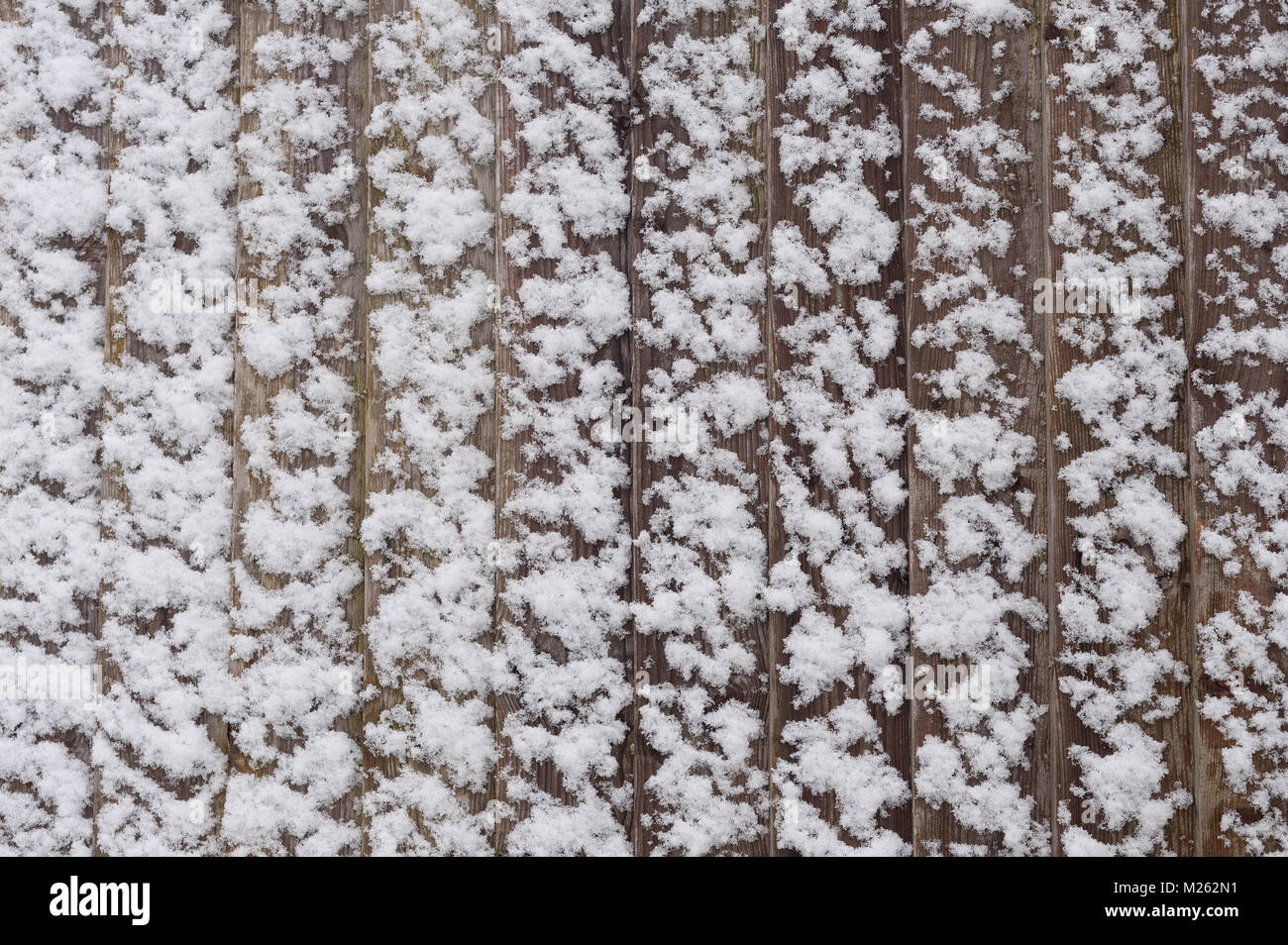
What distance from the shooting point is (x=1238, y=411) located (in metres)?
1.11

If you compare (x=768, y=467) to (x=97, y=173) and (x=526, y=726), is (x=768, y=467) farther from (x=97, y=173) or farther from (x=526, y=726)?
(x=97, y=173)

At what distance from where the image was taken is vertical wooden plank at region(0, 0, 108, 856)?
3.82ft

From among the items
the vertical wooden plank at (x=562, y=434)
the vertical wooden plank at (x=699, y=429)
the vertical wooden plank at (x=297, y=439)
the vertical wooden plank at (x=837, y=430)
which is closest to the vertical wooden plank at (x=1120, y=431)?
the vertical wooden plank at (x=837, y=430)

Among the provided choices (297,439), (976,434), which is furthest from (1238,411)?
(297,439)

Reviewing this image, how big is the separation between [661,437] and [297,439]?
56 cm

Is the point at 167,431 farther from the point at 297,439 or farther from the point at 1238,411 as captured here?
the point at 1238,411

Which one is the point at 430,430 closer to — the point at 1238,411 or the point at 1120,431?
the point at 1120,431

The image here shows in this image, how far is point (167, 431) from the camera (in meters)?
1.18

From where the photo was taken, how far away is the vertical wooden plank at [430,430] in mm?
1136

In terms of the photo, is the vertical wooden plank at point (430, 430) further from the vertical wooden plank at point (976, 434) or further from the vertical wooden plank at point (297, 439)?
the vertical wooden plank at point (976, 434)

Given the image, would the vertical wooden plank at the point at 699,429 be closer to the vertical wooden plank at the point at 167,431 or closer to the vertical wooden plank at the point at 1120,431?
the vertical wooden plank at the point at 1120,431

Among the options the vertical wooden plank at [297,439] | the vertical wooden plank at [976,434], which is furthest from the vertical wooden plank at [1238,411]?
the vertical wooden plank at [297,439]

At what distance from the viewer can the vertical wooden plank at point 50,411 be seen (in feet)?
3.82

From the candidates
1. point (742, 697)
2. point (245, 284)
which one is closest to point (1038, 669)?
point (742, 697)
